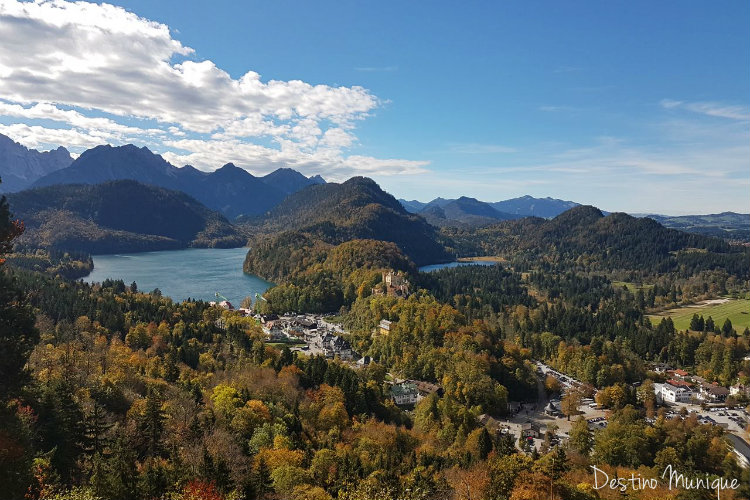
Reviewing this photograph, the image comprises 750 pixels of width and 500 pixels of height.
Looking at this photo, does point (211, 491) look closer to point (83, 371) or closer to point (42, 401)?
point (42, 401)

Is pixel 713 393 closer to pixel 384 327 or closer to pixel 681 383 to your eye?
pixel 681 383

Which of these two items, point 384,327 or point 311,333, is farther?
point 311,333

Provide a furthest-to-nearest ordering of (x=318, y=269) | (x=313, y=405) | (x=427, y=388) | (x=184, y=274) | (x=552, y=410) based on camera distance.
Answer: (x=184, y=274)
(x=318, y=269)
(x=427, y=388)
(x=552, y=410)
(x=313, y=405)

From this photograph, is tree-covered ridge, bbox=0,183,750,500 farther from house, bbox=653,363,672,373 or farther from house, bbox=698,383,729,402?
house, bbox=698,383,729,402

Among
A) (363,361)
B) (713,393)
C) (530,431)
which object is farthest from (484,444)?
(713,393)

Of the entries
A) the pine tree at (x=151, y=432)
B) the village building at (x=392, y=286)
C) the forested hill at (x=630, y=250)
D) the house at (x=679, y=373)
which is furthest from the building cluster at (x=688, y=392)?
the forested hill at (x=630, y=250)

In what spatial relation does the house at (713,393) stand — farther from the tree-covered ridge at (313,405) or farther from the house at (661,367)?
A: the house at (661,367)

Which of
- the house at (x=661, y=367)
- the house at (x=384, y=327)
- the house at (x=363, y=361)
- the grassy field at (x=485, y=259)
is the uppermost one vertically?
the house at (x=384, y=327)

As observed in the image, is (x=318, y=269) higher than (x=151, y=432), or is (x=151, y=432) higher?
(x=151, y=432)
